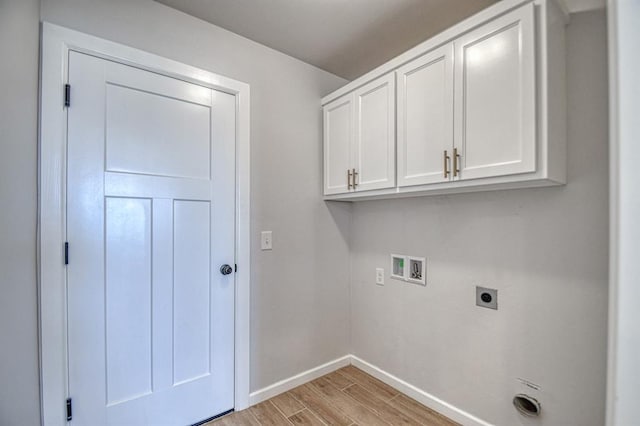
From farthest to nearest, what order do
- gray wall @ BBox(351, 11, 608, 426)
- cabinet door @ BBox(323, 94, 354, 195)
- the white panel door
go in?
cabinet door @ BBox(323, 94, 354, 195), the white panel door, gray wall @ BBox(351, 11, 608, 426)

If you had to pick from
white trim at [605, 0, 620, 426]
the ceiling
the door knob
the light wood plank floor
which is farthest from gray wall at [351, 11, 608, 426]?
the door knob

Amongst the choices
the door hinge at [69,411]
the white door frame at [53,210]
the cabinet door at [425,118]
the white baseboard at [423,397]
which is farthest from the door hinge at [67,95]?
the white baseboard at [423,397]

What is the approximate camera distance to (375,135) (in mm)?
1906

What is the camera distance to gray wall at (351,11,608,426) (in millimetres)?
1304

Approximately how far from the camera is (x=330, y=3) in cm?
162

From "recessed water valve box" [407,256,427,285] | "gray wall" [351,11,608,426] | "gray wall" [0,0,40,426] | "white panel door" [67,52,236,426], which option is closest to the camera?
"gray wall" [0,0,40,426]

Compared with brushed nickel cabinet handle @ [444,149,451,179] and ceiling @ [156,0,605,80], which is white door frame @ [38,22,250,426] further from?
brushed nickel cabinet handle @ [444,149,451,179]

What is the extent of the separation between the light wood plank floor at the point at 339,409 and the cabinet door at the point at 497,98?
154 centimetres

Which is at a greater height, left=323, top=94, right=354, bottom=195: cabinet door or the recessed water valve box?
left=323, top=94, right=354, bottom=195: cabinet door

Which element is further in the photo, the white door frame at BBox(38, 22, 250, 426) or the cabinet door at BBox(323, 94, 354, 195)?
the cabinet door at BBox(323, 94, 354, 195)

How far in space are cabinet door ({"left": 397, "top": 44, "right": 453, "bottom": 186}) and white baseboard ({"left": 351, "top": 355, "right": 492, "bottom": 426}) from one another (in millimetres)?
1423

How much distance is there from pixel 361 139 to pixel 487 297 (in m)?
1.25

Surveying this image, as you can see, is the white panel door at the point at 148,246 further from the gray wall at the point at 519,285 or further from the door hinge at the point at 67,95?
the gray wall at the point at 519,285

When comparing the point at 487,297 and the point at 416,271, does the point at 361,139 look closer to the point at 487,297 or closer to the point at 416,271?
the point at 416,271
